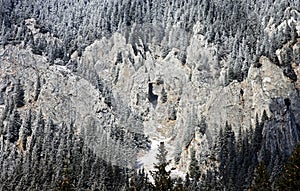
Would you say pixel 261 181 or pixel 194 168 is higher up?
pixel 261 181

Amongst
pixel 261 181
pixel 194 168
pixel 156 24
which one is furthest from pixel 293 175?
pixel 156 24

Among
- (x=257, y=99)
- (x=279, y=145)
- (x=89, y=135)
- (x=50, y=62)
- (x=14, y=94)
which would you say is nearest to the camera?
(x=279, y=145)

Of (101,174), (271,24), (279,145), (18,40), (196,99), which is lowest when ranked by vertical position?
(101,174)

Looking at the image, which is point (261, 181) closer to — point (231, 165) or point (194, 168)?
point (231, 165)

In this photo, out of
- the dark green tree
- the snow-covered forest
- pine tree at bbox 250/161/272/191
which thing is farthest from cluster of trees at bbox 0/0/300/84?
pine tree at bbox 250/161/272/191

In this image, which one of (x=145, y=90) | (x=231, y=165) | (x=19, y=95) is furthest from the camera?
(x=145, y=90)

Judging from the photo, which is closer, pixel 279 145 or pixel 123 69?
pixel 279 145

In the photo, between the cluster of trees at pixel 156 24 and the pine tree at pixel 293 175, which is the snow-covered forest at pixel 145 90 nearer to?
the cluster of trees at pixel 156 24

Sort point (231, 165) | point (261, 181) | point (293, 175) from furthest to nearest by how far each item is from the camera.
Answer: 1. point (231, 165)
2. point (261, 181)
3. point (293, 175)

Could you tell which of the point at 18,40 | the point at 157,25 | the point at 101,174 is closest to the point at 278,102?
the point at 101,174

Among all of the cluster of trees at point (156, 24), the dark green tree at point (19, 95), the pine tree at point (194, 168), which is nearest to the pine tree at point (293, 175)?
the pine tree at point (194, 168)

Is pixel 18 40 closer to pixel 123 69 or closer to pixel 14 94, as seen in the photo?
pixel 14 94
